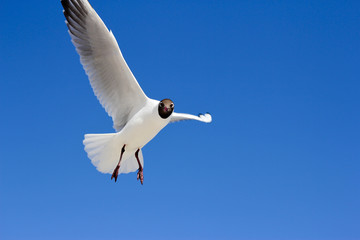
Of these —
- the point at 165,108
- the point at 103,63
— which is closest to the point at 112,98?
the point at 103,63

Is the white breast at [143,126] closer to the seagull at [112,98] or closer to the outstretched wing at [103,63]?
the seagull at [112,98]

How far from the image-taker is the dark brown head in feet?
20.3

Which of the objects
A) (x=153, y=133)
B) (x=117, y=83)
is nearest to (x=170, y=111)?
(x=153, y=133)

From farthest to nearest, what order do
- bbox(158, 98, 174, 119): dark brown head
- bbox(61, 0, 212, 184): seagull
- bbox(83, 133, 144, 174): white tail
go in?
bbox(83, 133, 144, 174): white tail → bbox(61, 0, 212, 184): seagull → bbox(158, 98, 174, 119): dark brown head

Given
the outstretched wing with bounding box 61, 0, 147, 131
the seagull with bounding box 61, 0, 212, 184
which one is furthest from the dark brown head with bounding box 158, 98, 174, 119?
the outstretched wing with bounding box 61, 0, 147, 131

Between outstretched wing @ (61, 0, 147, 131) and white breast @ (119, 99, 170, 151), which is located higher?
outstretched wing @ (61, 0, 147, 131)

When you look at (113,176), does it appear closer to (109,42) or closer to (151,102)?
(151,102)

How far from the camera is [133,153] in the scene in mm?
6922

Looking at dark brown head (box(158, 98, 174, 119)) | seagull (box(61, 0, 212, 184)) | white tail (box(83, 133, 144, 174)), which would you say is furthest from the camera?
white tail (box(83, 133, 144, 174))

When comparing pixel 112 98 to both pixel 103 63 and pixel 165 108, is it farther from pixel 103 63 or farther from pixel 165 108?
pixel 165 108

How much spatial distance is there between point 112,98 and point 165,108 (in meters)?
0.88

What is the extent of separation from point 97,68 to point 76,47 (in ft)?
1.15

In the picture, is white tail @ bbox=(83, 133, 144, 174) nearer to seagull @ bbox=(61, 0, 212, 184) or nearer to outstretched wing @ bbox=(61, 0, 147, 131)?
seagull @ bbox=(61, 0, 212, 184)

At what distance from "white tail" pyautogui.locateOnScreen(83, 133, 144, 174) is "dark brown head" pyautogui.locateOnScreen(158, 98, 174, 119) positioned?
678 mm
